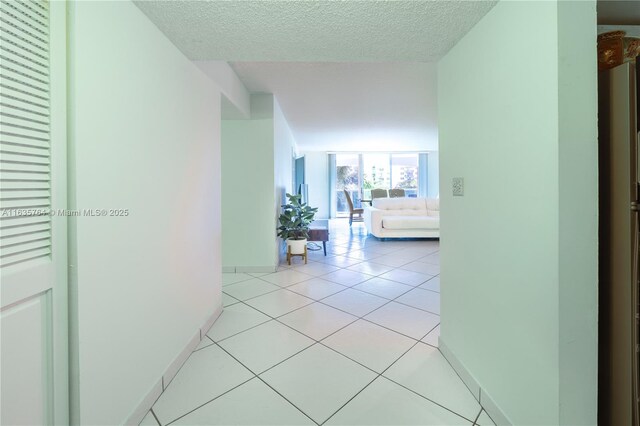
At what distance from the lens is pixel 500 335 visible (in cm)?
126

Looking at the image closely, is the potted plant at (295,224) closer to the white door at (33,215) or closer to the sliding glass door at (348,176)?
the white door at (33,215)

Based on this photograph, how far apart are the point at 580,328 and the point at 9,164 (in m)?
1.91

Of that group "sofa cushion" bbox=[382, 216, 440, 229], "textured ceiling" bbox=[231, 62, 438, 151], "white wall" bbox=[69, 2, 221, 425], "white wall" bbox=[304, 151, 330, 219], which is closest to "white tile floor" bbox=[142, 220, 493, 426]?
"white wall" bbox=[69, 2, 221, 425]

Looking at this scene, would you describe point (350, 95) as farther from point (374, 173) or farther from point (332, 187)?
point (374, 173)

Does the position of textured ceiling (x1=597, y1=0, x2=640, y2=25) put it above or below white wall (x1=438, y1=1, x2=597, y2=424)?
above

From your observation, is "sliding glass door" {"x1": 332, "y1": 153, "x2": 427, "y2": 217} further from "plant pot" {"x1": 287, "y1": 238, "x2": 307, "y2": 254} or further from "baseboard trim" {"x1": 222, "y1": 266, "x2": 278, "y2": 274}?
"baseboard trim" {"x1": 222, "y1": 266, "x2": 278, "y2": 274}

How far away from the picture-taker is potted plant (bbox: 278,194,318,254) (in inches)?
161

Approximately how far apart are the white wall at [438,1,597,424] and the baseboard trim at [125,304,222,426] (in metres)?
1.63

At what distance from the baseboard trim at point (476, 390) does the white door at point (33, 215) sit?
67.7 inches

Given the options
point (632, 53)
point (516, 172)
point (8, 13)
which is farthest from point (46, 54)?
point (632, 53)

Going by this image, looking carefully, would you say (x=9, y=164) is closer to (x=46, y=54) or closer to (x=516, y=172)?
(x=46, y=54)

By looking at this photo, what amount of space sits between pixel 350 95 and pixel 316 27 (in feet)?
8.43

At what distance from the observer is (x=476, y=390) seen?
1.41 m

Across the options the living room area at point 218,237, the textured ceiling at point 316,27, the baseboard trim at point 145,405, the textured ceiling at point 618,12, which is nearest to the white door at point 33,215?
the living room area at point 218,237
